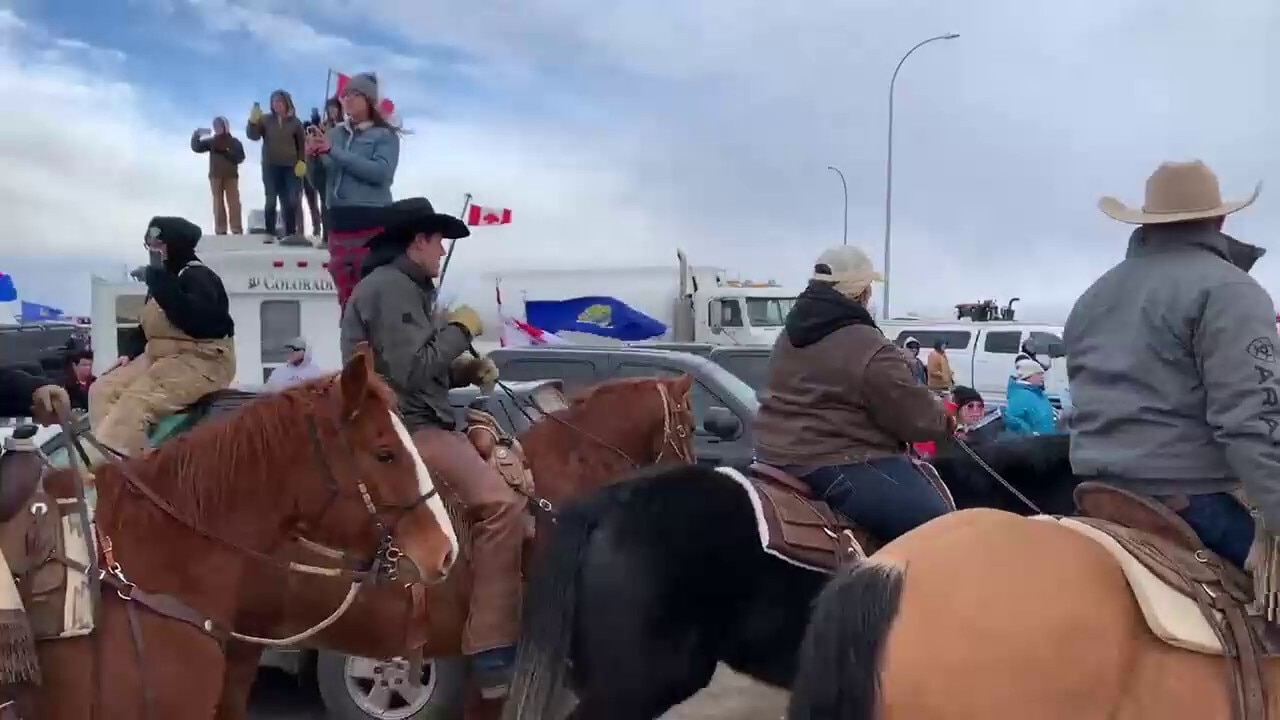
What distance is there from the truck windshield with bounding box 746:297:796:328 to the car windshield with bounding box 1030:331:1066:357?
427cm

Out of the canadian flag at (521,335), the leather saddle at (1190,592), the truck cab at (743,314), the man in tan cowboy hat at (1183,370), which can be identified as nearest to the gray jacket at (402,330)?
the man in tan cowboy hat at (1183,370)

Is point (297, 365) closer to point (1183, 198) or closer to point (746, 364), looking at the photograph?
point (746, 364)

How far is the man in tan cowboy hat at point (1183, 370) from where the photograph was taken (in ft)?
9.23

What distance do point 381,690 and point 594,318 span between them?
1426cm

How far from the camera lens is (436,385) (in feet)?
15.8

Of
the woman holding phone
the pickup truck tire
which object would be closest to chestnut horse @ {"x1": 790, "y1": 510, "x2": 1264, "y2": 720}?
the pickup truck tire

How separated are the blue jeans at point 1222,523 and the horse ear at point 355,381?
8.17 ft

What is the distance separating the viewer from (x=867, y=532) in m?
4.55

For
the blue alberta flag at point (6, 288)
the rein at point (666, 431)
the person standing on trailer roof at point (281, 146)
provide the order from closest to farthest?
1. the rein at point (666, 431)
2. the person standing on trailer roof at point (281, 146)
3. the blue alberta flag at point (6, 288)

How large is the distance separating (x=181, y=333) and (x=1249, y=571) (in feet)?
14.7

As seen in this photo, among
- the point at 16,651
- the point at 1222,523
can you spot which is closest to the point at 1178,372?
the point at 1222,523

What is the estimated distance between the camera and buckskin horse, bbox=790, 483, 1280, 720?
2.61 m

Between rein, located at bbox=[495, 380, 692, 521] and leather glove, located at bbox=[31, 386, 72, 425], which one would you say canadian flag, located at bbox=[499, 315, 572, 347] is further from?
leather glove, located at bbox=[31, 386, 72, 425]

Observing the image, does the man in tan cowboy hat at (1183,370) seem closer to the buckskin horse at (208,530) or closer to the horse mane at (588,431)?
the buckskin horse at (208,530)
